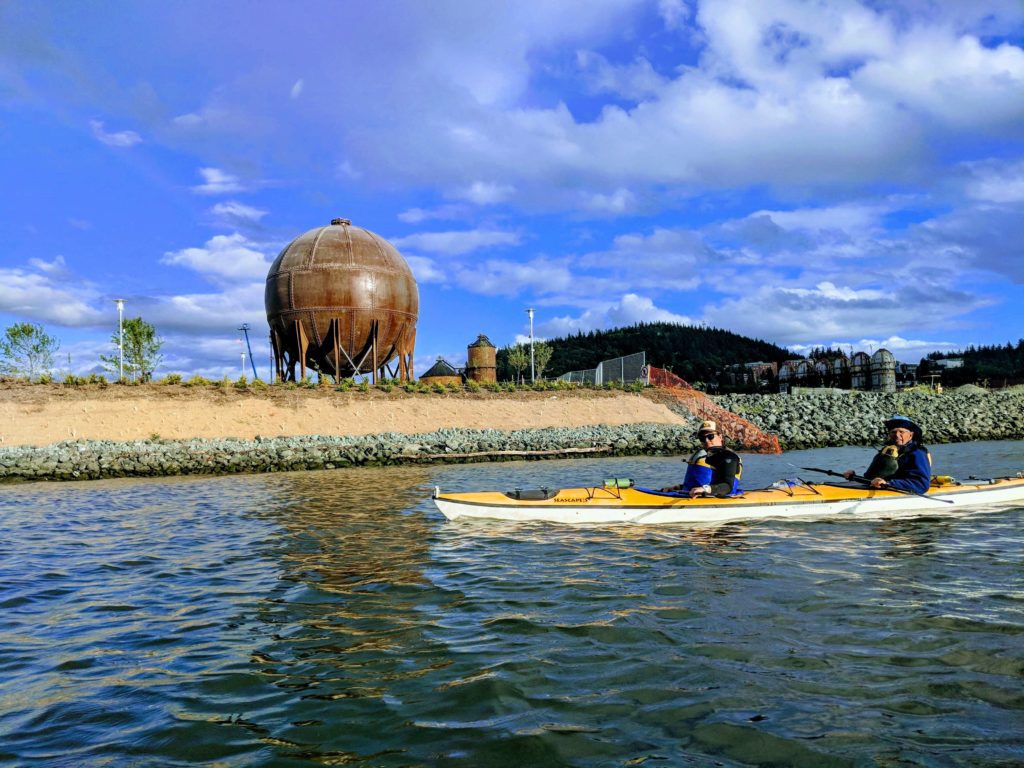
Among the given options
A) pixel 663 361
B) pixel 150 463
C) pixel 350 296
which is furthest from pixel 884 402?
pixel 663 361

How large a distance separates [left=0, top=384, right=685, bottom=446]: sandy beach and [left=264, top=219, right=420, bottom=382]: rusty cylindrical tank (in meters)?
2.93

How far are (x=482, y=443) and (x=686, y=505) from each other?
16350 mm

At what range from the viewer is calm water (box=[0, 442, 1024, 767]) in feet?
13.2

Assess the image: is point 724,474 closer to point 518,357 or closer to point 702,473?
point 702,473

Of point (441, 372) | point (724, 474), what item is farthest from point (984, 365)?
point (724, 474)

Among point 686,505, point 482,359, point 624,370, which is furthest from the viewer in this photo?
point 482,359

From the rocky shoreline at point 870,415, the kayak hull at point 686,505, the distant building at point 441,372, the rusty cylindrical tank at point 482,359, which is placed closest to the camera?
the kayak hull at point 686,505

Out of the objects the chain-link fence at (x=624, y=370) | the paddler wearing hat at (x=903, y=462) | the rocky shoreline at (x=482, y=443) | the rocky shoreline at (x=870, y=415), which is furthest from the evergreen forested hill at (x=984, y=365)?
the paddler wearing hat at (x=903, y=462)

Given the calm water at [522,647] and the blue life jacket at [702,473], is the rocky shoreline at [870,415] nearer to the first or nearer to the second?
the blue life jacket at [702,473]

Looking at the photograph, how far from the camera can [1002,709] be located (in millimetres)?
4293

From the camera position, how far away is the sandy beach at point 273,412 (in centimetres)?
2731

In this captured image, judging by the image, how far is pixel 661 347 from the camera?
109188 mm

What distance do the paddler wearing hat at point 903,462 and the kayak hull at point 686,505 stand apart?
21cm

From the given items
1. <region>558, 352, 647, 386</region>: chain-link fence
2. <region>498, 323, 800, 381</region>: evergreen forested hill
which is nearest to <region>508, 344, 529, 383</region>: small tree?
<region>498, 323, 800, 381</region>: evergreen forested hill
